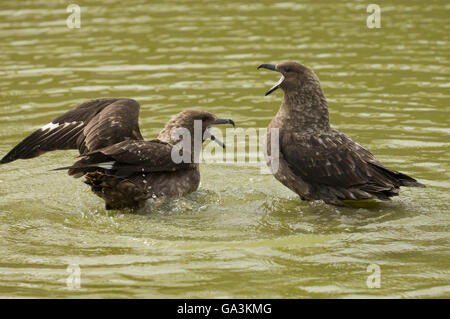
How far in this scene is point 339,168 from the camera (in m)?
6.57

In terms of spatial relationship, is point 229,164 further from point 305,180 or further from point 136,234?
point 136,234

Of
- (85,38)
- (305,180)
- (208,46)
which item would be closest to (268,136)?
(305,180)

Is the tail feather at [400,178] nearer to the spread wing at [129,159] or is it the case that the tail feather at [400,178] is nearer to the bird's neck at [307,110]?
the bird's neck at [307,110]

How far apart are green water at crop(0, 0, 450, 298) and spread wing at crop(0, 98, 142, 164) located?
0.39 metres

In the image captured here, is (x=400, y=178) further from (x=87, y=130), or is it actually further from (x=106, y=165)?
(x=87, y=130)

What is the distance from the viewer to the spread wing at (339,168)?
652cm

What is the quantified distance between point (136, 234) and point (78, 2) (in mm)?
9375

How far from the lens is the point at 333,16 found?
1267cm

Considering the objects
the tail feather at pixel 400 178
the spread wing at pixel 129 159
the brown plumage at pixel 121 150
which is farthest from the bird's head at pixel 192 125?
the tail feather at pixel 400 178

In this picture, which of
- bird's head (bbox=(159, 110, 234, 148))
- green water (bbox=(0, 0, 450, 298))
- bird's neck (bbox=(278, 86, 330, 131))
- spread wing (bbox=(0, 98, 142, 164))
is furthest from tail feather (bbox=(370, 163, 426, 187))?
spread wing (bbox=(0, 98, 142, 164))

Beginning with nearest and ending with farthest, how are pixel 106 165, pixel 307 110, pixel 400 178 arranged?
1. pixel 106 165
2. pixel 400 178
3. pixel 307 110

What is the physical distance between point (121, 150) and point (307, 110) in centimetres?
174

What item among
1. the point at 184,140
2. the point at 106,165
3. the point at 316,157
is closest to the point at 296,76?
the point at 316,157
